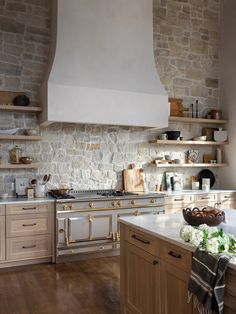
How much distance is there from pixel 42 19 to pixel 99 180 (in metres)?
2.67

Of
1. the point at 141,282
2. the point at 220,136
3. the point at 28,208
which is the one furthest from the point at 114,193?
the point at 141,282

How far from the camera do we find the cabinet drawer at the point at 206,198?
538 cm

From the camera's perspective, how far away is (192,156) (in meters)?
5.99

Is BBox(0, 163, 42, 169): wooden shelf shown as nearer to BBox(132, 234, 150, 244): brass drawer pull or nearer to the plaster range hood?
the plaster range hood

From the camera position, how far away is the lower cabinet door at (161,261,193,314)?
1.94m

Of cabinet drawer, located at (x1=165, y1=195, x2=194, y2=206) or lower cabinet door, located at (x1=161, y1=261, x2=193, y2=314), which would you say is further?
cabinet drawer, located at (x1=165, y1=195, x2=194, y2=206)

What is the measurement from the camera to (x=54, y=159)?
4.98 metres

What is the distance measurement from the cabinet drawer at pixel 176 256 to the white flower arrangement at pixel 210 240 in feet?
0.28

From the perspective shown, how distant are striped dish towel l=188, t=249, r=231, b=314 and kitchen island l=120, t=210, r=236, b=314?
0.04 metres

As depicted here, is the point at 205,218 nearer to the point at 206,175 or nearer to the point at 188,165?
the point at 188,165

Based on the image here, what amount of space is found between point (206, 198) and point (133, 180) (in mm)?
1279

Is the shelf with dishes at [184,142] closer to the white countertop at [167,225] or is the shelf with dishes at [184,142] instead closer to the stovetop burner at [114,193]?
the stovetop burner at [114,193]

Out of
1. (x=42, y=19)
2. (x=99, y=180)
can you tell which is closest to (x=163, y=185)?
(x=99, y=180)

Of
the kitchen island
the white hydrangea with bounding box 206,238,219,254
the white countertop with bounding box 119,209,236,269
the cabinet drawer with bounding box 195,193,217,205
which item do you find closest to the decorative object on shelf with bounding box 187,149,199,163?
the cabinet drawer with bounding box 195,193,217,205
